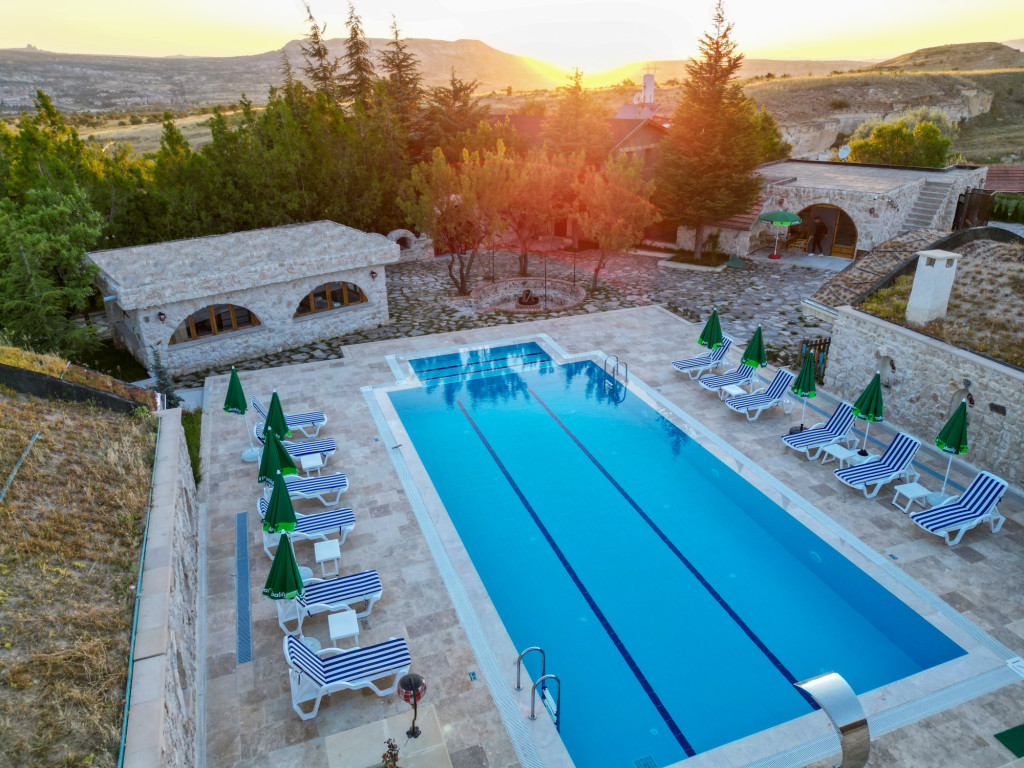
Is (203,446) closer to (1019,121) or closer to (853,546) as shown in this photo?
(853,546)

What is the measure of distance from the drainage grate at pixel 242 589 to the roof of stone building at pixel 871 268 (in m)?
14.9

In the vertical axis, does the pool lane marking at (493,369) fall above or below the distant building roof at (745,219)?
below

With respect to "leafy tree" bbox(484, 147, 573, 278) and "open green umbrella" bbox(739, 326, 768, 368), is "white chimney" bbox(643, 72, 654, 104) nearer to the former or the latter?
"leafy tree" bbox(484, 147, 573, 278)

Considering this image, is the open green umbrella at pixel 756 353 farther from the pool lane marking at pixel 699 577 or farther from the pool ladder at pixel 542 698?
the pool ladder at pixel 542 698

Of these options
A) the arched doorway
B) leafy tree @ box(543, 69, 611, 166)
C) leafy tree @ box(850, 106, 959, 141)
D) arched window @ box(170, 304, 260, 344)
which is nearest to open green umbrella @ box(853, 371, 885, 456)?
arched window @ box(170, 304, 260, 344)

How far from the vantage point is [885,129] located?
39.9 m

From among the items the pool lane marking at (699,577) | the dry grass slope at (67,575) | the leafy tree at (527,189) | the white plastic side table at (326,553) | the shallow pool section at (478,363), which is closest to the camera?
the dry grass slope at (67,575)

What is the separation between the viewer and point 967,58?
112 m

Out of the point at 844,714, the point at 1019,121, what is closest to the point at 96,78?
the point at 1019,121

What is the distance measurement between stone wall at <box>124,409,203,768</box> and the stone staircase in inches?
1275

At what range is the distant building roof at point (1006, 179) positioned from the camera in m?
38.2

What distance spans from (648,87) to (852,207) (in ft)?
55.2

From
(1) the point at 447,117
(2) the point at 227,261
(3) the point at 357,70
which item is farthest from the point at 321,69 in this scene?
(2) the point at 227,261

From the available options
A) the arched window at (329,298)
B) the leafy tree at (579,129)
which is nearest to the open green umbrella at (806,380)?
the arched window at (329,298)
